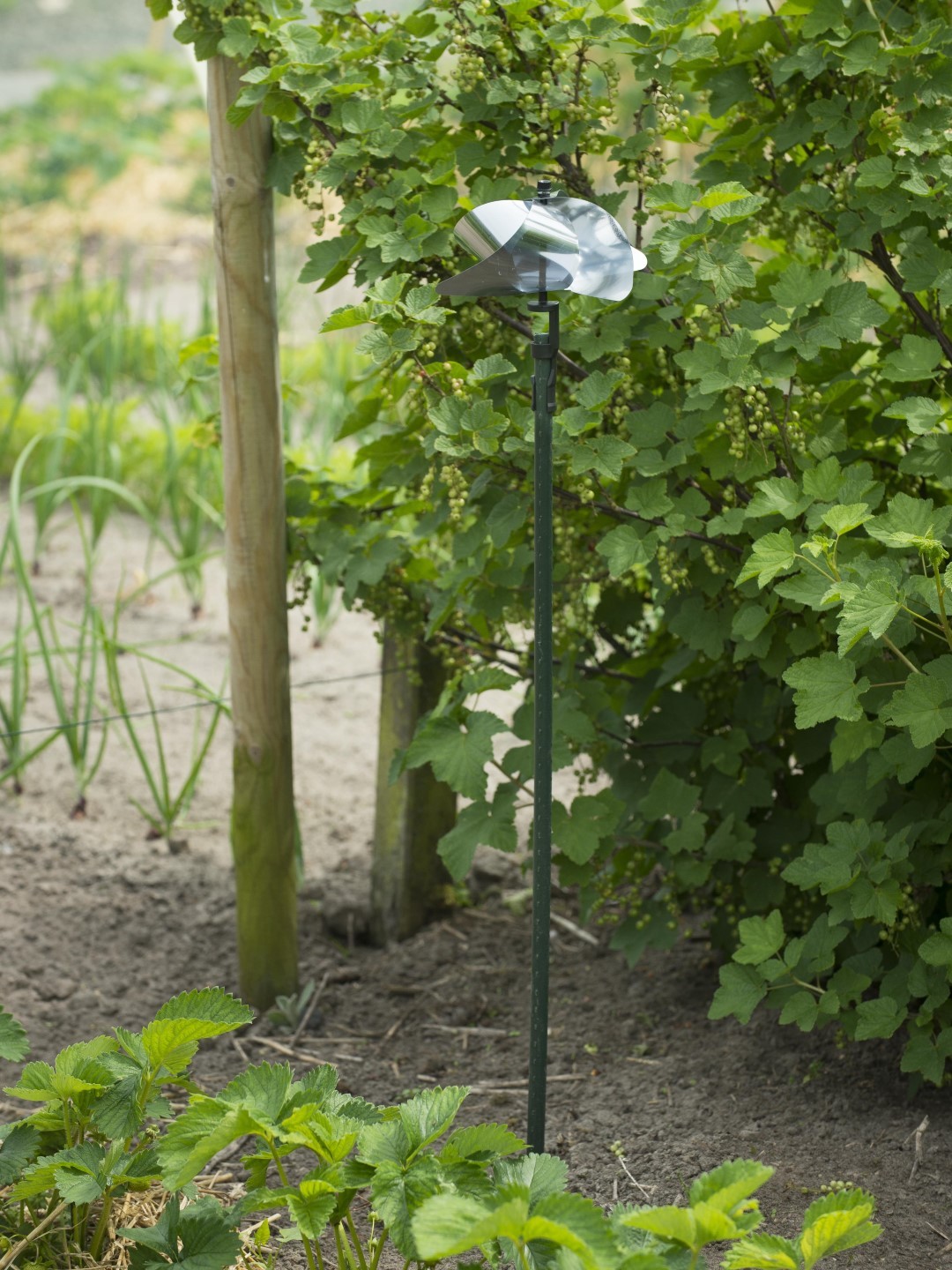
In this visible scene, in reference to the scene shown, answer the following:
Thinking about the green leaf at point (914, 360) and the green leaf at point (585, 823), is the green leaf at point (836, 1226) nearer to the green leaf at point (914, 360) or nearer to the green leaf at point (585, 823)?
the green leaf at point (585, 823)

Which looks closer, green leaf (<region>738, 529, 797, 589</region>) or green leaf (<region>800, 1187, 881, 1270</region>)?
green leaf (<region>800, 1187, 881, 1270</region>)

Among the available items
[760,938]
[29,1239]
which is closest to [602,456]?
[760,938]

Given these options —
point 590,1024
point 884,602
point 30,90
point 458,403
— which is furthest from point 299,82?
point 30,90

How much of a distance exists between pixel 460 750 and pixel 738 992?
0.53 m

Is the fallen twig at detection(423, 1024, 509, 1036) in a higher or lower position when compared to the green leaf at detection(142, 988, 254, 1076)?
lower

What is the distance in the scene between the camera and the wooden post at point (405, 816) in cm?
252

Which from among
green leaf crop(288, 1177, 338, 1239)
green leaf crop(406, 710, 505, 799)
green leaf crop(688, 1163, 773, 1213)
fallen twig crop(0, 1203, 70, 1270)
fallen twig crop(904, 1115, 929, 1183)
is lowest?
fallen twig crop(904, 1115, 929, 1183)

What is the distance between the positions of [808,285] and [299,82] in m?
0.76

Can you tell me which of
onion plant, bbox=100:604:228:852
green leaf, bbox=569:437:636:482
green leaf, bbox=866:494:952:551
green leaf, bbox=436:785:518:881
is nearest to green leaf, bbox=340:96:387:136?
green leaf, bbox=569:437:636:482

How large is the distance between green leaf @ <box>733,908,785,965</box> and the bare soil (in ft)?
0.88

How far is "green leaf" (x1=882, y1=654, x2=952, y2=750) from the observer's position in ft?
5.02

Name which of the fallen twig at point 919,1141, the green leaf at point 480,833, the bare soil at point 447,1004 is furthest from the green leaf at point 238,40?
the fallen twig at point 919,1141

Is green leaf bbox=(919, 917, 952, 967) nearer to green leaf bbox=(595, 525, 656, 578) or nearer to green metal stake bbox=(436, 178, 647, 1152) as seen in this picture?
green metal stake bbox=(436, 178, 647, 1152)

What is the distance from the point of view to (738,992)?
1.84 m
